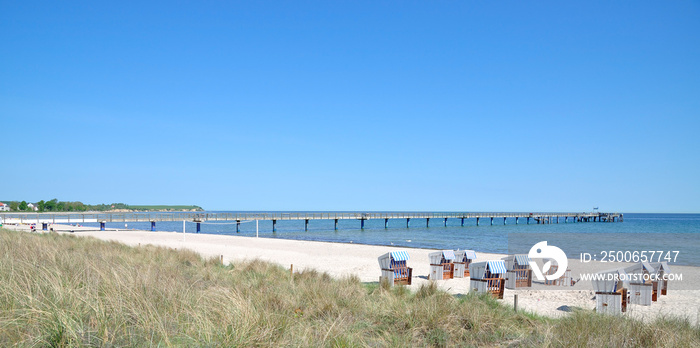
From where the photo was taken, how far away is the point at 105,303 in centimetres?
448

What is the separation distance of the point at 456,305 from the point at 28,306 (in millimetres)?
4908

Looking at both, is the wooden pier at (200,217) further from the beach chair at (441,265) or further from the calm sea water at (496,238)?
the beach chair at (441,265)

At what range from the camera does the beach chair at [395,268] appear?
11867 mm

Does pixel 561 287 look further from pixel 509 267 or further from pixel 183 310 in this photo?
pixel 183 310

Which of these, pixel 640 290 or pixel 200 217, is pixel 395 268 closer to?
pixel 640 290

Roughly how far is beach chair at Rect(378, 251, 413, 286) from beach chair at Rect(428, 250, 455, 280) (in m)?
1.51

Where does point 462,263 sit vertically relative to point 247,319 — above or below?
below

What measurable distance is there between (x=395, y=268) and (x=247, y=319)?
324 inches

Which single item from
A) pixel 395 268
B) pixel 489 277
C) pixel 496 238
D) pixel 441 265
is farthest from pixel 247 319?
pixel 496 238

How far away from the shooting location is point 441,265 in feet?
45.0

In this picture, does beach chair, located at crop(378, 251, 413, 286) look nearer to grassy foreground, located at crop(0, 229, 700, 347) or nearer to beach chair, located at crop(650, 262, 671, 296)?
grassy foreground, located at crop(0, 229, 700, 347)

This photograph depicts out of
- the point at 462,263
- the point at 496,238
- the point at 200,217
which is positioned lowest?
the point at 496,238

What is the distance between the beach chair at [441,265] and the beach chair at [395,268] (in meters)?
1.51

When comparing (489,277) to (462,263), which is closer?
(489,277)
